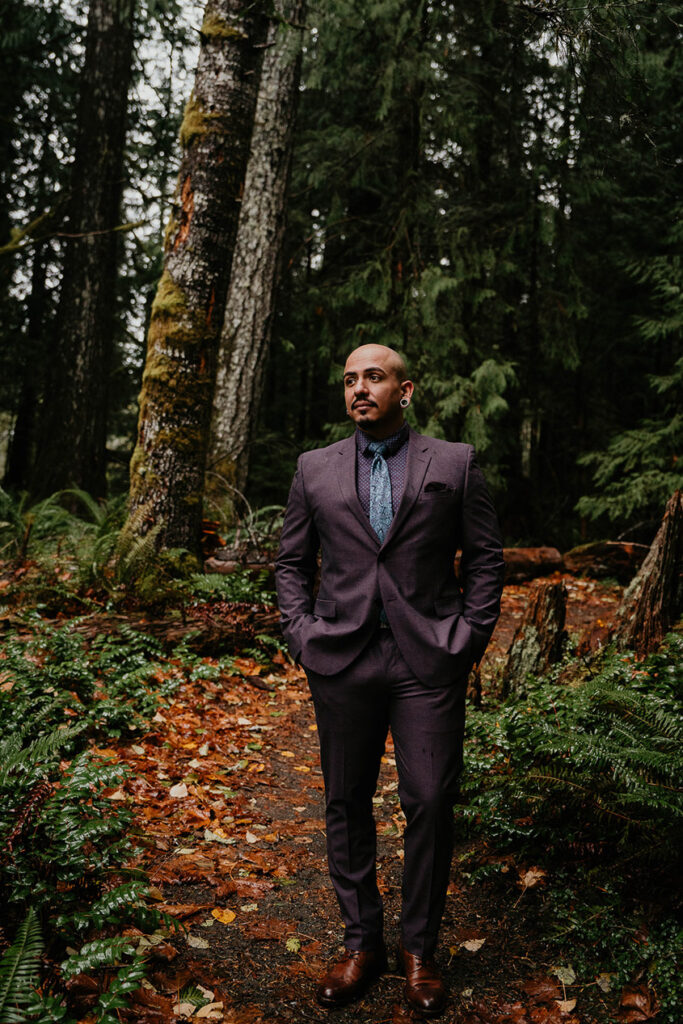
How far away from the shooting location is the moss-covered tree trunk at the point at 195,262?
6.29m

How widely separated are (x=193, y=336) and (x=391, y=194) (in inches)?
307

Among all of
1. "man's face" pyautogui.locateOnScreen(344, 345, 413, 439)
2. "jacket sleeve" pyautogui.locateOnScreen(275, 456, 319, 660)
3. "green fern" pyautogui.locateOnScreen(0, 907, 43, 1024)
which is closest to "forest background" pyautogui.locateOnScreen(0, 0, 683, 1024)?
"green fern" pyautogui.locateOnScreen(0, 907, 43, 1024)

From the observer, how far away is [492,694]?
5.55 metres

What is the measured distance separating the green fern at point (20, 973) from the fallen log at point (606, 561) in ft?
33.2

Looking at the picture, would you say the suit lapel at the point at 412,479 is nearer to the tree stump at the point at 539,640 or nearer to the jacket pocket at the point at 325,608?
the jacket pocket at the point at 325,608

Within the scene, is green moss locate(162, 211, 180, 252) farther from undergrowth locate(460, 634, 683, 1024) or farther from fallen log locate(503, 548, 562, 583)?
fallen log locate(503, 548, 562, 583)

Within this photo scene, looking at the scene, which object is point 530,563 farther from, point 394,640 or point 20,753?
point 20,753

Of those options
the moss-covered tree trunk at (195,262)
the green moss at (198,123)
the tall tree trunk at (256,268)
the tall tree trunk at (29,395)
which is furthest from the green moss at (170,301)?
the tall tree trunk at (29,395)

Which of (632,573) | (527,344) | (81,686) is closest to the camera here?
(81,686)

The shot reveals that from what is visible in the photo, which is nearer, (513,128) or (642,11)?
(642,11)

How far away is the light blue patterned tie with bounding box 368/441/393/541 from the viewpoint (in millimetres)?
2768

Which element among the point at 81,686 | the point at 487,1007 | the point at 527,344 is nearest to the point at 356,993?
the point at 487,1007

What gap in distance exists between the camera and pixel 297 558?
9.77ft

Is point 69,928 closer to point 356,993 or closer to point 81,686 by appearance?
point 356,993
